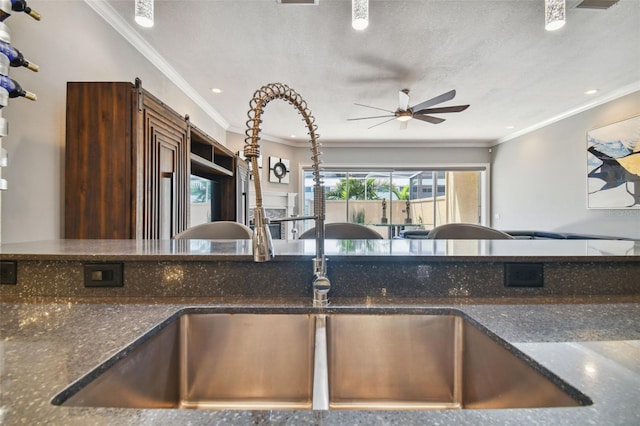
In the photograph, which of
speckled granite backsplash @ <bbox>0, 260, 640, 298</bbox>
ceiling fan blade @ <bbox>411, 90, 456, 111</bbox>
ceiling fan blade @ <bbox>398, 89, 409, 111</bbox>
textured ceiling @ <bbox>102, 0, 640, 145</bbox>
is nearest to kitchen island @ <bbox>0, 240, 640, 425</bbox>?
speckled granite backsplash @ <bbox>0, 260, 640, 298</bbox>

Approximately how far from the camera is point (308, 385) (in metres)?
0.71

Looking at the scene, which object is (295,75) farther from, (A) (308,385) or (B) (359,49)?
(A) (308,385)

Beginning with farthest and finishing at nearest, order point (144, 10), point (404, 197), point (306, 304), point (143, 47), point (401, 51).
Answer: point (404, 197)
point (401, 51)
point (143, 47)
point (144, 10)
point (306, 304)

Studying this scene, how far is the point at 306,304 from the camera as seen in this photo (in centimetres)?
76

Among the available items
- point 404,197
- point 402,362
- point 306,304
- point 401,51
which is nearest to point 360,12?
point 401,51

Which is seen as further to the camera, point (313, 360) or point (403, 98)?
point (403, 98)

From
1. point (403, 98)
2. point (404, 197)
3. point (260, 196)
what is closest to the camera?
point (260, 196)

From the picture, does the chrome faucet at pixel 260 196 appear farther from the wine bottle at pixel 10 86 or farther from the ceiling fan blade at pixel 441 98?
the ceiling fan blade at pixel 441 98

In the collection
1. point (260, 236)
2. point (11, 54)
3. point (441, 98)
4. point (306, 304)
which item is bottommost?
point (306, 304)

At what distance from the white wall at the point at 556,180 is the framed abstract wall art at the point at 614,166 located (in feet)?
0.35

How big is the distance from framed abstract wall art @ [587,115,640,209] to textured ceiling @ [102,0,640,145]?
47cm

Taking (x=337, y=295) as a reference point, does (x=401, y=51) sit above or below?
above

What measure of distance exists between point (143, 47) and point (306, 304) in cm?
288

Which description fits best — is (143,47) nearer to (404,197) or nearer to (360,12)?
(360,12)
